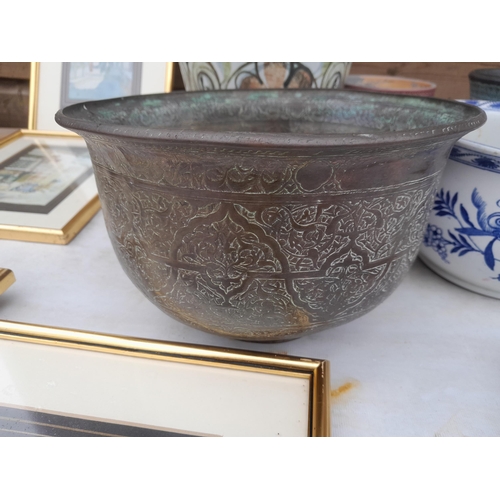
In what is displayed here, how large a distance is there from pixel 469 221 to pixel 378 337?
0.60 feet

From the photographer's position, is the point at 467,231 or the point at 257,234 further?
the point at 467,231

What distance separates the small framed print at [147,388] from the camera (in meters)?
0.44

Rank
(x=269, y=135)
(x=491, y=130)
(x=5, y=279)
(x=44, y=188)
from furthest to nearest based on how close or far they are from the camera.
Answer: (x=44, y=188)
(x=491, y=130)
(x=5, y=279)
(x=269, y=135)

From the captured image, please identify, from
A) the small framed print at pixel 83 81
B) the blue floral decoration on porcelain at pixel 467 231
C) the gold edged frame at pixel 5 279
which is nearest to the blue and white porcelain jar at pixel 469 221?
the blue floral decoration on porcelain at pixel 467 231

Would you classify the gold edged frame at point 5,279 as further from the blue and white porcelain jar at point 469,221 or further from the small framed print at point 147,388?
the blue and white porcelain jar at point 469,221

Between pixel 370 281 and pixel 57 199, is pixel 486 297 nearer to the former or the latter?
pixel 370 281

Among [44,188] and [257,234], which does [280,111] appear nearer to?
[257,234]

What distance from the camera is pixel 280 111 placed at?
26.9 inches

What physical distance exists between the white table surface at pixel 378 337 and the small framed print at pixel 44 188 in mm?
35

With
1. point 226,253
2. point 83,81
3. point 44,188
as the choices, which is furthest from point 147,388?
point 83,81

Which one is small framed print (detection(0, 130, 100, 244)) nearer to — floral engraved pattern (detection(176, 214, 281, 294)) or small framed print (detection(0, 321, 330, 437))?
small framed print (detection(0, 321, 330, 437))

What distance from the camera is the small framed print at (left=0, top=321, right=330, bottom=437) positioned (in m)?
0.44

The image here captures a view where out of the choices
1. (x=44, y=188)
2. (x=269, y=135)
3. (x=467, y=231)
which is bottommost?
(x=44, y=188)

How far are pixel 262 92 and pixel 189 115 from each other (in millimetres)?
112
